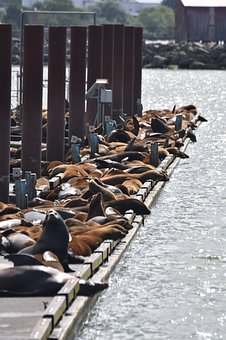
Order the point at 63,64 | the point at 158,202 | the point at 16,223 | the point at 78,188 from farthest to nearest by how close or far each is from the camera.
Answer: the point at 63,64 → the point at 158,202 → the point at 78,188 → the point at 16,223

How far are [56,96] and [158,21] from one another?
152 m

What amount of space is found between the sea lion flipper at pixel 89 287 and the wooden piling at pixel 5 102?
5.37 m

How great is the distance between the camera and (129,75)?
33.6m

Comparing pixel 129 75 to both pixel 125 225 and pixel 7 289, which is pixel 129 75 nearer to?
pixel 125 225

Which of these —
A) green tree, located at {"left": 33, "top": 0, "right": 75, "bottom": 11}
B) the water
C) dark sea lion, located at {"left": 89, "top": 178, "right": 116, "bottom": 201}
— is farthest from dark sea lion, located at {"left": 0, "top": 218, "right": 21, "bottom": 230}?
green tree, located at {"left": 33, "top": 0, "right": 75, "bottom": 11}

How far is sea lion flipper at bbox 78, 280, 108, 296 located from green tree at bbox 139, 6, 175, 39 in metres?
153

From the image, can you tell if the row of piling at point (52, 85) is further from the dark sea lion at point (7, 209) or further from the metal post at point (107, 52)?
the dark sea lion at point (7, 209)

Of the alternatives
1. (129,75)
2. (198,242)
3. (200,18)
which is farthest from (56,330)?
(200,18)

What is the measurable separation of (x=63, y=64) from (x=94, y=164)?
6.88 ft

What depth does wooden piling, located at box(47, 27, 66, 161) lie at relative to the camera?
22.5 metres

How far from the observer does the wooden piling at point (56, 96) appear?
22469mm

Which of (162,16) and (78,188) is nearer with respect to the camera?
(78,188)

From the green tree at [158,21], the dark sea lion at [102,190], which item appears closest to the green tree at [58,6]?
the green tree at [158,21]

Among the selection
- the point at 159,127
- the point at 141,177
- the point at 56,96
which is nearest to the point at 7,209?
the point at 141,177
